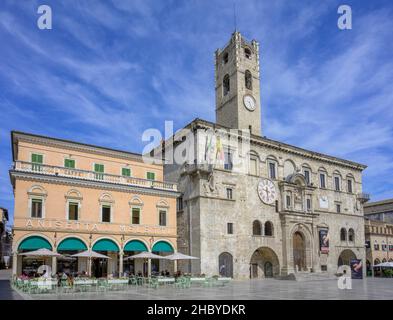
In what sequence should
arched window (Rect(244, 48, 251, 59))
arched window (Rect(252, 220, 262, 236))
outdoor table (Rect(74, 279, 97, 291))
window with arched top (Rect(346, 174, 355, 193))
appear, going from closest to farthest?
outdoor table (Rect(74, 279, 97, 291))
arched window (Rect(252, 220, 262, 236))
arched window (Rect(244, 48, 251, 59))
window with arched top (Rect(346, 174, 355, 193))

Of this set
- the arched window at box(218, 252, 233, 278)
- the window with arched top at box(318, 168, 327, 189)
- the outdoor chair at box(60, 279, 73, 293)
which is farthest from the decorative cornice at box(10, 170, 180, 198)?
the window with arched top at box(318, 168, 327, 189)

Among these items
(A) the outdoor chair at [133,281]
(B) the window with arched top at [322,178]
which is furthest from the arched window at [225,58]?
(A) the outdoor chair at [133,281]

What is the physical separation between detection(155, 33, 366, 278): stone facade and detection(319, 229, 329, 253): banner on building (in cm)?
19

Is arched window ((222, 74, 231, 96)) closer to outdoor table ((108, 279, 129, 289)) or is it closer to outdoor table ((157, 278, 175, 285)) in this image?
outdoor table ((157, 278, 175, 285))

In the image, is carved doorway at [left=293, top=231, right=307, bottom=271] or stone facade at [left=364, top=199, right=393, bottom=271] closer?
carved doorway at [left=293, top=231, right=307, bottom=271]

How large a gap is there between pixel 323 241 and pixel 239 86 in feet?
67.1

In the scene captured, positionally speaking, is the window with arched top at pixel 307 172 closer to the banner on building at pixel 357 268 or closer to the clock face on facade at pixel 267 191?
the clock face on facade at pixel 267 191

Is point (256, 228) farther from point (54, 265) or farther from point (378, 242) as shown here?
point (378, 242)

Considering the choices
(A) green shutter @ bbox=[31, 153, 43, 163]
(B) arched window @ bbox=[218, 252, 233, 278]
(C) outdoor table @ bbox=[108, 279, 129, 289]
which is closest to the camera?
(C) outdoor table @ bbox=[108, 279, 129, 289]

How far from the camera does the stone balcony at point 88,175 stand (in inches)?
1183

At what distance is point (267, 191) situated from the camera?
43.7 meters

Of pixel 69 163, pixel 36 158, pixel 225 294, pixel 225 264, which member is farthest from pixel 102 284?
pixel 225 264

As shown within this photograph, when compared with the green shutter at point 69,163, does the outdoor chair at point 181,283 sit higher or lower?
lower

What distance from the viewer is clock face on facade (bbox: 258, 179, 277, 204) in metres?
42.9
